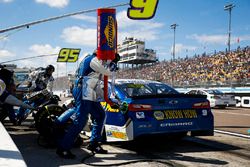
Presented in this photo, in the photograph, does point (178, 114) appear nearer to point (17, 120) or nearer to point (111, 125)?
point (111, 125)

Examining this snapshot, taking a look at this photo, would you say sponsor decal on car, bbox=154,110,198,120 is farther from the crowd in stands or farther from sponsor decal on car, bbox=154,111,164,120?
the crowd in stands

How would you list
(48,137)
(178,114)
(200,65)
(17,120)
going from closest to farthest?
(178,114) → (48,137) → (17,120) → (200,65)

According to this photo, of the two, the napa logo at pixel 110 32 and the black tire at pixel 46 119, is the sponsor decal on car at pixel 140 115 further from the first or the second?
the black tire at pixel 46 119

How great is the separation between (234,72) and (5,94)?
1097 inches

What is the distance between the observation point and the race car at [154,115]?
17.5ft

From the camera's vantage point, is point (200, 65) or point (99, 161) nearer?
point (99, 161)

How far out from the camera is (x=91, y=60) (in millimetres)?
5250

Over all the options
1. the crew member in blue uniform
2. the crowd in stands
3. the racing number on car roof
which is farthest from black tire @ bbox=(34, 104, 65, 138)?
the crowd in stands

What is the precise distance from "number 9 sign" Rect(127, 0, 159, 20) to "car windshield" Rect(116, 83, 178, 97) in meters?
3.75

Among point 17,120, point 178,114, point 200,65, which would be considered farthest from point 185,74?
point 178,114

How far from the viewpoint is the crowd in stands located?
95.7 feet

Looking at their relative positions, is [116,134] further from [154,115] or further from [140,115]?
[154,115]

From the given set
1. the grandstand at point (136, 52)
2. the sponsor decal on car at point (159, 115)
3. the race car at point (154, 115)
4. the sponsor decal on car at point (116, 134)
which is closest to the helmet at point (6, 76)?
the race car at point (154, 115)

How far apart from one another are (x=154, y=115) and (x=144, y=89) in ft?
3.44
